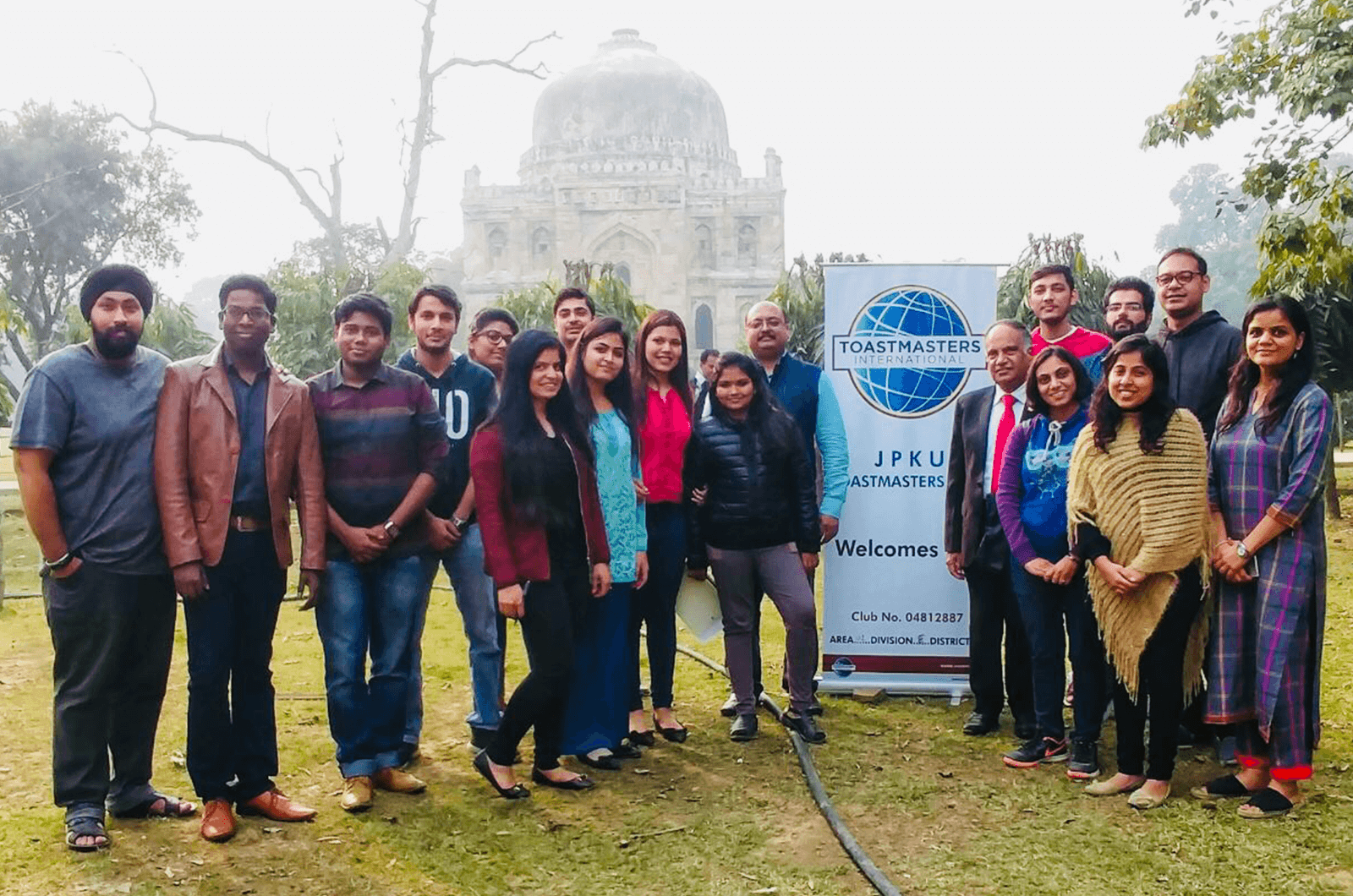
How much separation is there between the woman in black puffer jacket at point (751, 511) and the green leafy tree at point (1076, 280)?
953 centimetres

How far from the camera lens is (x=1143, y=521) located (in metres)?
4.24

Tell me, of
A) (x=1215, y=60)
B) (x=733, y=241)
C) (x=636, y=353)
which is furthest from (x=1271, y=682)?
(x=733, y=241)

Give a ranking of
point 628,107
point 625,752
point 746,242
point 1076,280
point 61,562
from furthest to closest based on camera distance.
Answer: point 628,107
point 746,242
point 1076,280
point 625,752
point 61,562

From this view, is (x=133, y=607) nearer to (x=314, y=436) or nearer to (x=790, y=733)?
(x=314, y=436)

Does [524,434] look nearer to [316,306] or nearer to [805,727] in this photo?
[805,727]

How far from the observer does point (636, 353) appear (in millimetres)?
5191

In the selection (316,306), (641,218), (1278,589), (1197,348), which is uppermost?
(641,218)

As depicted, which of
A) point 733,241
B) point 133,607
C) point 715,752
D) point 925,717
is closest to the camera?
point 133,607

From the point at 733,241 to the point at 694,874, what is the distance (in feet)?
158

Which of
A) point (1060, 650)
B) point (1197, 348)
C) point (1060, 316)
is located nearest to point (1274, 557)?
point (1060, 650)

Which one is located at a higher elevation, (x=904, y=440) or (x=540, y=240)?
(x=540, y=240)

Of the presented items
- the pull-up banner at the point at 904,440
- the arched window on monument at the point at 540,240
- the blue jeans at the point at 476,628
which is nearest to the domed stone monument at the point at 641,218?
the arched window on monument at the point at 540,240

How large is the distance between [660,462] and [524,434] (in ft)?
2.98

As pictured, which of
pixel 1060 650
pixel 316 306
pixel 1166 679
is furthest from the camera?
pixel 316 306
